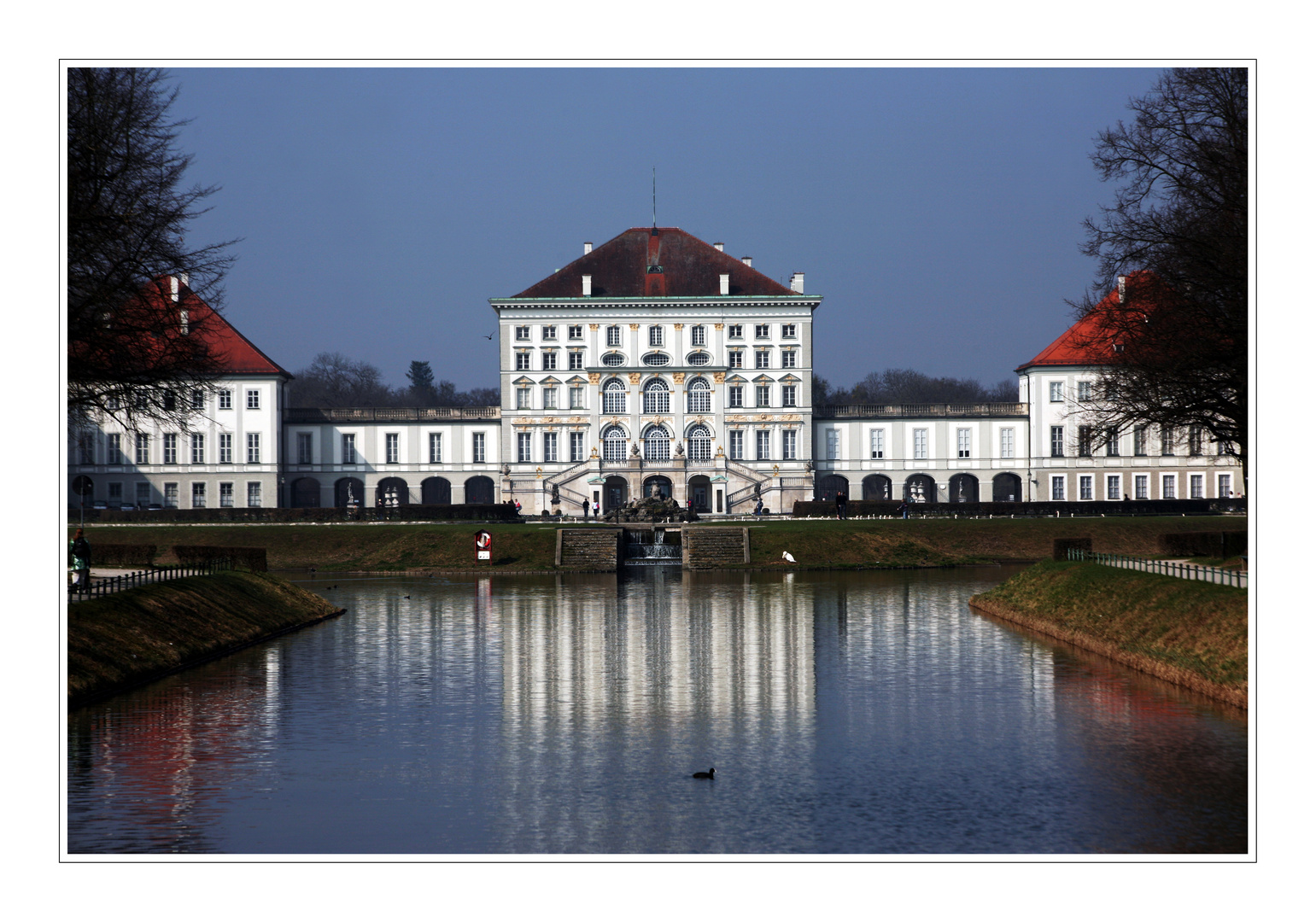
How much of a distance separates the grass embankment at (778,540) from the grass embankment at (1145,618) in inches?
663

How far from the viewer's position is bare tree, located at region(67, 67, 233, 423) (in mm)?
19891

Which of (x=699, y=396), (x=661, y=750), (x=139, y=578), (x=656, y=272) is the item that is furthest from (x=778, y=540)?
(x=656, y=272)

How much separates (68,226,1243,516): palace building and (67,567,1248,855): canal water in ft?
176

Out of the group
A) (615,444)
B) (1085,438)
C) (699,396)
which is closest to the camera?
(1085,438)

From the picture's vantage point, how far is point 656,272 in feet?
267

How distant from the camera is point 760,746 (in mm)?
14953

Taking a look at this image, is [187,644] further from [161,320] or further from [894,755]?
[894,755]

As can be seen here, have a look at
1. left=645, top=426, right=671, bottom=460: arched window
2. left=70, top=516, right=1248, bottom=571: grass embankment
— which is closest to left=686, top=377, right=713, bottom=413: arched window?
left=645, top=426, right=671, bottom=460: arched window

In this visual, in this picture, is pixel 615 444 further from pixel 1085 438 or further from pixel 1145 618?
pixel 1145 618

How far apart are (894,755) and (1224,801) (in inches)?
142

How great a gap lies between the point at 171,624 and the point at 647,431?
57081 mm

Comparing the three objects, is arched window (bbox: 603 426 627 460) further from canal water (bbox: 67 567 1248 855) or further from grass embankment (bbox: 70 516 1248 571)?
canal water (bbox: 67 567 1248 855)

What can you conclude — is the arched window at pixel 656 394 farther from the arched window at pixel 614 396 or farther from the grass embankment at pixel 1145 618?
the grass embankment at pixel 1145 618

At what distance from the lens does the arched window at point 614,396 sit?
79625 millimetres
